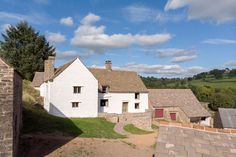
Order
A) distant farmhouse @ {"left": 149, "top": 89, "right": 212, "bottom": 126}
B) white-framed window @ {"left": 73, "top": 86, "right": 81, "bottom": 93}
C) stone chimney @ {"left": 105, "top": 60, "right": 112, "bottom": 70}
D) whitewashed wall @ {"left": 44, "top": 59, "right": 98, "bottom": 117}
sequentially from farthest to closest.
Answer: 1. distant farmhouse @ {"left": 149, "top": 89, "right": 212, "bottom": 126}
2. stone chimney @ {"left": 105, "top": 60, "right": 112, "bottom": 70}
3. white-framed window @ {"left": 73, "top": 86, "right": 81, "bottom": 93}
4. whitewashed wall @ {"left": 44, "top": 59, "right": 98, "bottom": 117}

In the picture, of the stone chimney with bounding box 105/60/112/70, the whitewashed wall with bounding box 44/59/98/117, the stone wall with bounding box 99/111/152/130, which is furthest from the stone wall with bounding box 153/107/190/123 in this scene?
the whitewashed wall with bounding box 44/59/98/117

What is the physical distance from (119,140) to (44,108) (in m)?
15.4

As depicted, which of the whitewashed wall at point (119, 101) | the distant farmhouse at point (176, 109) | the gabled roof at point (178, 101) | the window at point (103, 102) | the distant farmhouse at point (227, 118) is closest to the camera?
the distant farmhouse at point (227, 118)

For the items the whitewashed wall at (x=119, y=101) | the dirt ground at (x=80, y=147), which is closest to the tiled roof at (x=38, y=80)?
the whitewashed wall at (x=119, y=101)

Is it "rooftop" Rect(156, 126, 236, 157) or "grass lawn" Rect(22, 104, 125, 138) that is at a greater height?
"rooftop" Rect(156, 126, 236, 157)

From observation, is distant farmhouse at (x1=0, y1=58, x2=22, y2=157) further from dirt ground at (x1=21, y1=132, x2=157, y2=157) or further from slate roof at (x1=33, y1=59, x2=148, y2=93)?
slate roof at (x1=33, y1=59, x2=148, y2=93)

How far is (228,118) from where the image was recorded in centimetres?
3894

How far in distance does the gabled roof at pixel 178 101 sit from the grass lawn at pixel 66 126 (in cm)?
1995

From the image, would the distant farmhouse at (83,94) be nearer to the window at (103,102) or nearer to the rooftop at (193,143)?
the window at (103,102)

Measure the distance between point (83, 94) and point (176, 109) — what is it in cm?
2200

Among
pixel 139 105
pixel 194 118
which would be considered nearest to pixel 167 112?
pixel 194 118

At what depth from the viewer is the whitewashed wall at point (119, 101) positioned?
41.6m

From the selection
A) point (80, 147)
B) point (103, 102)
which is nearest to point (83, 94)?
point (103, 102)

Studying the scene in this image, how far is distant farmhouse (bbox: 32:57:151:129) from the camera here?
35594 millimetres
